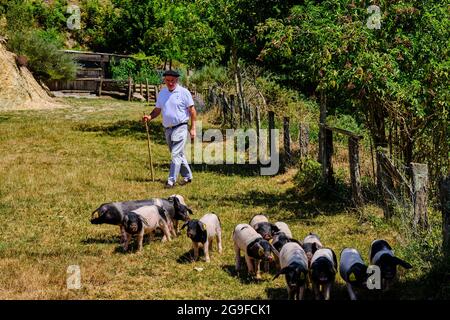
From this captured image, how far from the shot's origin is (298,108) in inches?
1026

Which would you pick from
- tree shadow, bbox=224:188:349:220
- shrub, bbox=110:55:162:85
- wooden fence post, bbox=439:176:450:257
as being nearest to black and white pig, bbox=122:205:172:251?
tree shadow, bbox=224:188:349:220

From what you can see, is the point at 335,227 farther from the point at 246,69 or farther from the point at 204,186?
the point at 246,69

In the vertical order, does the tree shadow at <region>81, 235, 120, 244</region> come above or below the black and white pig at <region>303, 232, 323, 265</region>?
below

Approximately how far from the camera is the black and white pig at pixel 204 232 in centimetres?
822

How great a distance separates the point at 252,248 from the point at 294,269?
1.00 metres

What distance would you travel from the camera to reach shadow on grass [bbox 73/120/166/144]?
22422 mm

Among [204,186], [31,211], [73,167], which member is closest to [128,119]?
[73,167]

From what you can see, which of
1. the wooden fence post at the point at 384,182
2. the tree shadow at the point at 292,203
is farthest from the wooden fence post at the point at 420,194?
the tree shadow at the point at 292,203

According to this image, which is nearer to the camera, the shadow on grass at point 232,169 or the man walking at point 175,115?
the man walking at point 175,115

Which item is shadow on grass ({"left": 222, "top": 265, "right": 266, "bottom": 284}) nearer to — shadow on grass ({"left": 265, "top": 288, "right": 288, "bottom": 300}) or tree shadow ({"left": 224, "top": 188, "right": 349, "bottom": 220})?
shadow on grass ({"left": 265, "top": 288, "right": 288, "bottom": 300})

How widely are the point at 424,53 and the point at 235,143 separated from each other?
32.5 ft

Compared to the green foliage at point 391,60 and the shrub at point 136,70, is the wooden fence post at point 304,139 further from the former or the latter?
the shrub at point 136,70

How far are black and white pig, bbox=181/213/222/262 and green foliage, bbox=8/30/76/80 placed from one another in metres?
28.4

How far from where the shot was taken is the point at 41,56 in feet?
119
